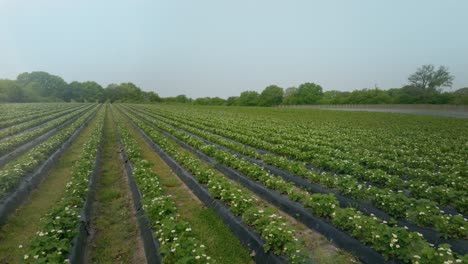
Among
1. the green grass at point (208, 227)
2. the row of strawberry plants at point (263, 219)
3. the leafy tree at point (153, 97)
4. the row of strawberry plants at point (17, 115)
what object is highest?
the leafy tree at point (153, 97)

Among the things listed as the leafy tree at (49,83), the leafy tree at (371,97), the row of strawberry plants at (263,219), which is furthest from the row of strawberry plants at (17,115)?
the leafy tree at (49,83)

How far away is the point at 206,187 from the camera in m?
9.74

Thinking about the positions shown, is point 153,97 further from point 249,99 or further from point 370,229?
point 370,229

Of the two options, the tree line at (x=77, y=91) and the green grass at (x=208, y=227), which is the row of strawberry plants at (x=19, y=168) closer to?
the green grass at (x=208, y=227)

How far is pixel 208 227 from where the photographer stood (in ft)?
24.5

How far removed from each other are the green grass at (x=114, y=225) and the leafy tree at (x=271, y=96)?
447 feet

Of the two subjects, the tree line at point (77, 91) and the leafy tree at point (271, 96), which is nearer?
the leafy tree at point (271, 96)

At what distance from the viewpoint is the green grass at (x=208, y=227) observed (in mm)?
6219

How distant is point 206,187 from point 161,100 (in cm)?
15223

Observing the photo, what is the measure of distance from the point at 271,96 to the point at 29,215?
14167cm

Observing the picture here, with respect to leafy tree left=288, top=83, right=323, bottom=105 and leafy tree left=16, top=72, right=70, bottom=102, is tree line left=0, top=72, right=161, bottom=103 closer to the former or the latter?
leafy tree left=16, top=72, right=70, bottom=102

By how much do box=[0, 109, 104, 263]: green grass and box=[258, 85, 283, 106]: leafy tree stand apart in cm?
13588

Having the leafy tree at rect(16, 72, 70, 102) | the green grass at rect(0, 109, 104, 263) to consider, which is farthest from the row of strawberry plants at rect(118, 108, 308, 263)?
the leafy tree at rect(16, 72, 70, 102)

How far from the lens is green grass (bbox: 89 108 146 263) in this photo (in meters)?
6.40
